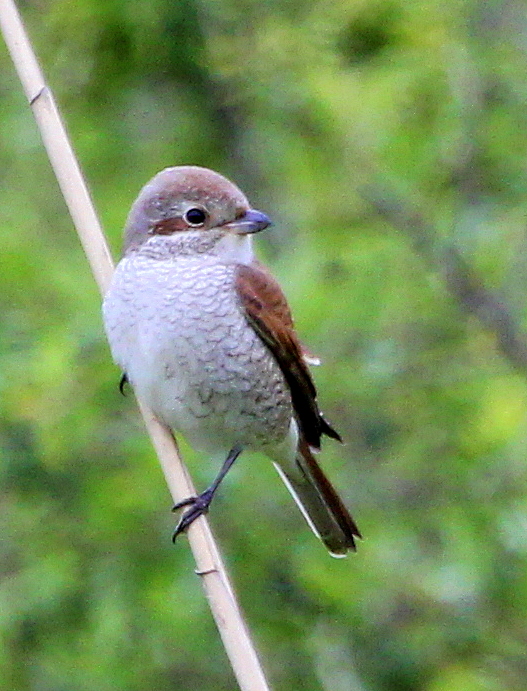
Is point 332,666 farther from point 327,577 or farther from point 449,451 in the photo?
point 449,451

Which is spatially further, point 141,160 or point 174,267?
point 141,160

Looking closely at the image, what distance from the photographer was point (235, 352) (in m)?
3.59

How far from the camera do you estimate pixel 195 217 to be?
3.53 metres

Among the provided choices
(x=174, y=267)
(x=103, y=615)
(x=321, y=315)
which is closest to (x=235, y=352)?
(x=174, y=267)

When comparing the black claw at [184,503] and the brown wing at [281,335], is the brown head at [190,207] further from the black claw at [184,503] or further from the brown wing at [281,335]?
the black claw at [184,503]

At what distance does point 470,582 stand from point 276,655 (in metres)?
0.66

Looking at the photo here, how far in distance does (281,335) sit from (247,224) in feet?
1.16

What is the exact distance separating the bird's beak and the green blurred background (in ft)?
2.96

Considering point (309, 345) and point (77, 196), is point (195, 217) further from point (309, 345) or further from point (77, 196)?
point (309, 345)

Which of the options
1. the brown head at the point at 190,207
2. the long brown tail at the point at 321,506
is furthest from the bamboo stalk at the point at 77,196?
the long brown tail at the point at 321,506

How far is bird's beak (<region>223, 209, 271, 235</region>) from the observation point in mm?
3502

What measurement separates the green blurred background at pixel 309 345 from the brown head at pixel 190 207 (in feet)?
2.71

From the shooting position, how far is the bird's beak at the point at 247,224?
138 inches

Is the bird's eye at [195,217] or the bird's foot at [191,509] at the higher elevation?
the bird's eye at [195,217]
